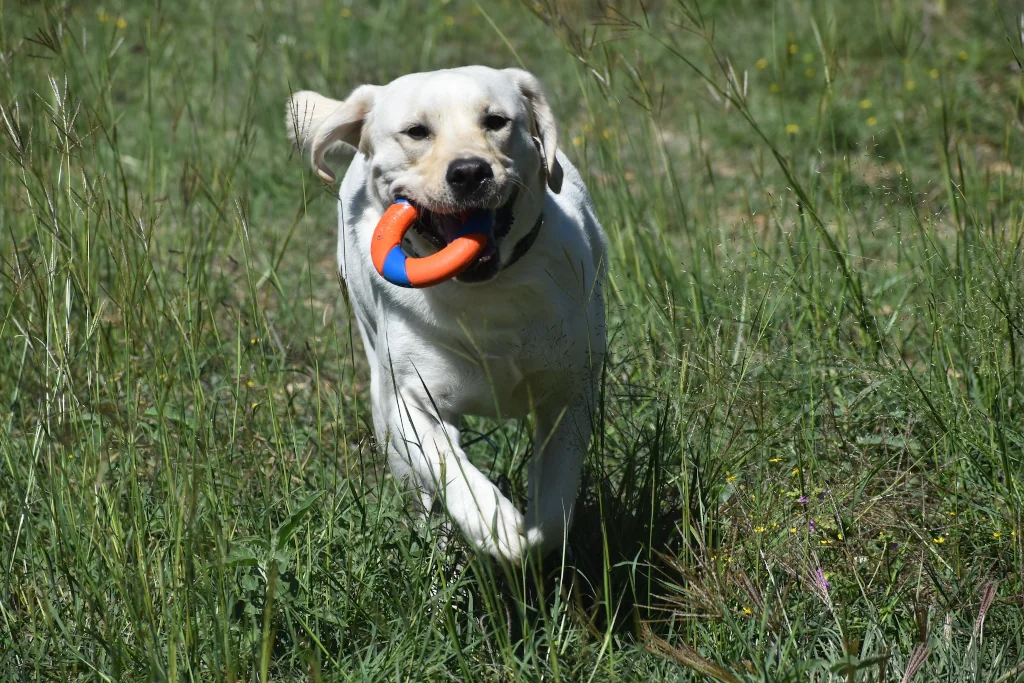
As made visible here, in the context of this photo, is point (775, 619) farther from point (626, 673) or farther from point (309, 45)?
point (309, 45)

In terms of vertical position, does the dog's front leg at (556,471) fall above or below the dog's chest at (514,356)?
below

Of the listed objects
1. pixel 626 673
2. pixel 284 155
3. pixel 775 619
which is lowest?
pixel 284 155

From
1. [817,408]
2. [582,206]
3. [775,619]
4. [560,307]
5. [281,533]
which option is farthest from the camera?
[582,206]

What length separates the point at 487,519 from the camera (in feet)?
7.75

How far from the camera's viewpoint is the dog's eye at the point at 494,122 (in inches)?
108

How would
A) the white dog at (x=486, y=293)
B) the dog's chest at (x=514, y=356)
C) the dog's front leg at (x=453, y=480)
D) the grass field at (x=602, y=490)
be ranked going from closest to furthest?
the grass field at (x=602, y=490)
the dog's front leg at (x=453, y=480)
the white dog at (x=486, y=293)
the dog's chest at (x=514, y=356)

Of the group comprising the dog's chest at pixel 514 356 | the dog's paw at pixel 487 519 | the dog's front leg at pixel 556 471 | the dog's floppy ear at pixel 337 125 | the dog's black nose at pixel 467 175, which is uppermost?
the dog's black nose at pixel 467 175

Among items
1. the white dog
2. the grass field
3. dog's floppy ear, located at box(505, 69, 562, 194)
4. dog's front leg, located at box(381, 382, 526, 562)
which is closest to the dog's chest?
the white dog

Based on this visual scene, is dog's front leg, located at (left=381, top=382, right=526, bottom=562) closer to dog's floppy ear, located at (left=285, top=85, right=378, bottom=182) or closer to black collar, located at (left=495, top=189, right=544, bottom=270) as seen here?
black collar, located at (left=495, top=189, right=544, bottom=270)

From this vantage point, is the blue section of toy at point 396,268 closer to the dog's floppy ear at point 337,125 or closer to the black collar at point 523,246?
the black collar at point 523,246

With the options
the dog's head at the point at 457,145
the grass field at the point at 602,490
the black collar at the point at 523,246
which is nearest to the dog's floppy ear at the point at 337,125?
the dog's head at the point at 457,145

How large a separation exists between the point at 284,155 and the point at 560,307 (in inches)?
137

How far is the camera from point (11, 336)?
3303mm

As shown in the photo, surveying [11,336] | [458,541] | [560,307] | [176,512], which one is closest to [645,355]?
[560,307]
